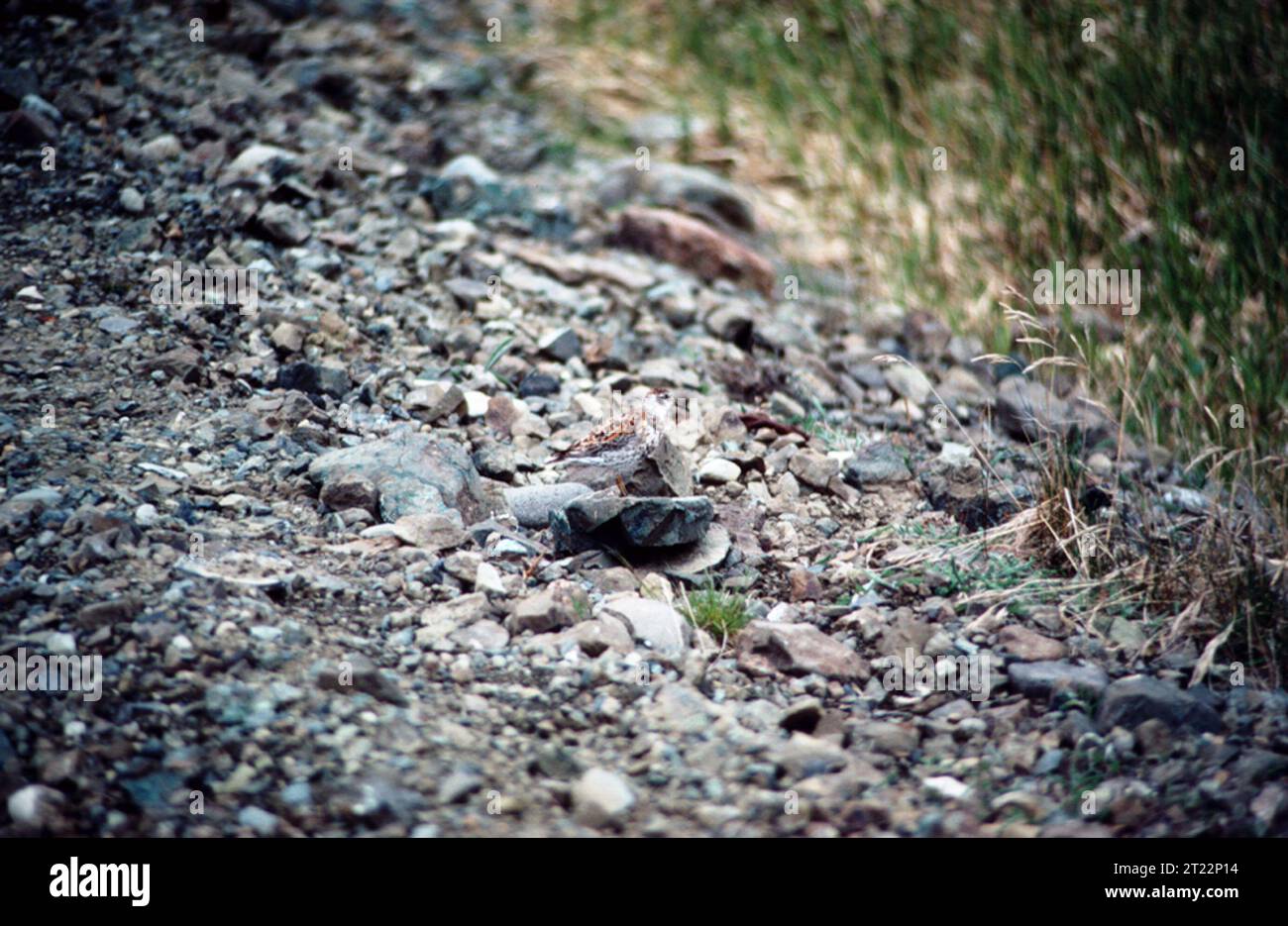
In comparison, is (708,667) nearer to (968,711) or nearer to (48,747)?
(968,711)

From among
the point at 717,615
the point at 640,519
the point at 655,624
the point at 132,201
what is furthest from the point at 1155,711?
the point at 132,201

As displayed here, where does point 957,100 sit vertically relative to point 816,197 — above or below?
above

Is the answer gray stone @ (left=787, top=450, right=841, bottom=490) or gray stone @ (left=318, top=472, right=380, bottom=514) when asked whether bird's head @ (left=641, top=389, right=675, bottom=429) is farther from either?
gray stone @ (left=318, top=472, right=380, bottom=514)

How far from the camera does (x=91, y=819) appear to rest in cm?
157

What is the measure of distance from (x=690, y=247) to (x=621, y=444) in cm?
138

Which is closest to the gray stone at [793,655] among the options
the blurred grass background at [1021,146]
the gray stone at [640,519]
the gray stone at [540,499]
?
the gray stone at [640,519]

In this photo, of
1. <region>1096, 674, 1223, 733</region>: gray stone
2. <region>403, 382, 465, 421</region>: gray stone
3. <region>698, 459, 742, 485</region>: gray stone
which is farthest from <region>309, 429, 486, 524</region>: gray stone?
<region>1096, 674, 1223, 733</region>: gray stone

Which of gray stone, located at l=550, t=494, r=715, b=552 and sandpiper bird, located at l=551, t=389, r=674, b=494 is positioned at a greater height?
sandpiper bird, located at l=551, t=389, r=674, b=494

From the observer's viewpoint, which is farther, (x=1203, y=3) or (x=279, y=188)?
(x=1203, y=3)

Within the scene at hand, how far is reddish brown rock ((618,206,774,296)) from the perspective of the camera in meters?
3.69

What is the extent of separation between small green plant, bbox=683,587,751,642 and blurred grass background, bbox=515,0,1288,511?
1.18m

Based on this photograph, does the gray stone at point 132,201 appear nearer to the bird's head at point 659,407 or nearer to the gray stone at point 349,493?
the gray stone at point 349,493

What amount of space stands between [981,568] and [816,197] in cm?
240
